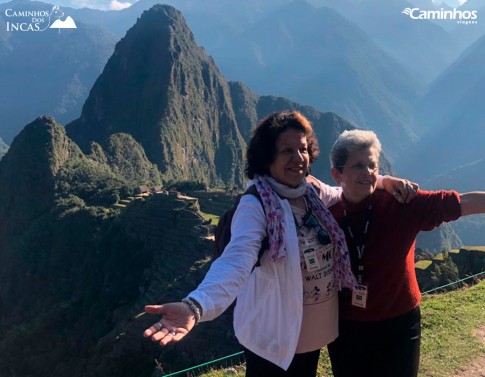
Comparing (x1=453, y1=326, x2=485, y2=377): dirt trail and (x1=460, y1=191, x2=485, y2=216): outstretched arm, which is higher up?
(x1=460, y1=191, x2=485, y2=216): outstretched arm

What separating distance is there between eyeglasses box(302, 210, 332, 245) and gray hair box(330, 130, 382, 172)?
41 centimetres

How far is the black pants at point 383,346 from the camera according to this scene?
2383mm

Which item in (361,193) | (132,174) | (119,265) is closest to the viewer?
(361,193)

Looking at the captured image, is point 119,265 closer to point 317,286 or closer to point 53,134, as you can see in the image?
point 53,134

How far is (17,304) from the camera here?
4166 centimetres

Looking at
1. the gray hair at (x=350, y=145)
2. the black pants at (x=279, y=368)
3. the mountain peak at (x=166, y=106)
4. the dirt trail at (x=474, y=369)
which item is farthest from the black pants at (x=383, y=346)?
the mountain peak at (x=166, y=106)

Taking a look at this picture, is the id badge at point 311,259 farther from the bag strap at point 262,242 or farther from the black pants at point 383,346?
the black pants at point 383,346

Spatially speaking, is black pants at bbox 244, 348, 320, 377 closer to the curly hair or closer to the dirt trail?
the curly hair

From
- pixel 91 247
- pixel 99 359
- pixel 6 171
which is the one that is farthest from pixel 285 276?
pixel 6 171

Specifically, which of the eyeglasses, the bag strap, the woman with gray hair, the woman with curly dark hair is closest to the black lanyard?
the woman with gray hair

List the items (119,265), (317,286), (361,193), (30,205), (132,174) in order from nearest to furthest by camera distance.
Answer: (317,286) < (361,193) < (119,265) < (30,205) < (132,174)

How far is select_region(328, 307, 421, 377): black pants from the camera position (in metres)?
2.38

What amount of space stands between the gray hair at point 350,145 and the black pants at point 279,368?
1.04 metres

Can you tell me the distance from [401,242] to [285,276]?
71cm
